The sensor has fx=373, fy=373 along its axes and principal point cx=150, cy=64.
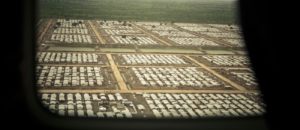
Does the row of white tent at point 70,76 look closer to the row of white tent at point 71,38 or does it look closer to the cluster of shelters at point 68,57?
the cluster of shelters at point 68,57

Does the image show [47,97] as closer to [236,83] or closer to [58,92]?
[58,92]

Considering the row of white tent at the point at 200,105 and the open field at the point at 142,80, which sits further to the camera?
the open field at the point at 142,80

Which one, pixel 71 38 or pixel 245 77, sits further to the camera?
pixel 71 38

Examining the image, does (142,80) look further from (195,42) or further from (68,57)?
(195,42)

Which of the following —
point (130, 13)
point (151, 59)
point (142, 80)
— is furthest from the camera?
point (130, 13)

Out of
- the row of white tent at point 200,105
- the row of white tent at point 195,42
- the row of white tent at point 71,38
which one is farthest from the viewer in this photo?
the row of white tent at point 195,42

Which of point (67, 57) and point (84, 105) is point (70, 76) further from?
point (67, 57)

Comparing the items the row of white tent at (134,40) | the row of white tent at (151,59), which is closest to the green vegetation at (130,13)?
the row of white tent at (134,40)

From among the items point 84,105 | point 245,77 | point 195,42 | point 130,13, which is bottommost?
point 130,13

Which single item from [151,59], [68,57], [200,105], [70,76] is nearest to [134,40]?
[151,59]

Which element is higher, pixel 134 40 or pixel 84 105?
pixel 84 105

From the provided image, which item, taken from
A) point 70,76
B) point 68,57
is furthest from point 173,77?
point 68,57

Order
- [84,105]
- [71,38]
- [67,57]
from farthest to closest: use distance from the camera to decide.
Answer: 1. [71,38]
2. [67,57]
3. [84,105]
